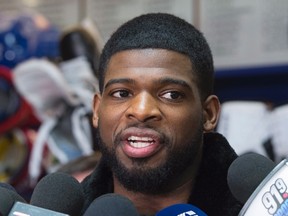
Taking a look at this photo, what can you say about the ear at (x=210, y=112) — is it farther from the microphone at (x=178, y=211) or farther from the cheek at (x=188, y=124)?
the microphone at (x=178, y=211)

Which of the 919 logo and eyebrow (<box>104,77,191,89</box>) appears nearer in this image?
the 919 logo

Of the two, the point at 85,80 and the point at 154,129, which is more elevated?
the point at 154,129

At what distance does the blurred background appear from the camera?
1760 millimetres

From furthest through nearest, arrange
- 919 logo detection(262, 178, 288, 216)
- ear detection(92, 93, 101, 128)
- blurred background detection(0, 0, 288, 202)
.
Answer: blurred background detection(0, 0, 288, 202), ear detection(92, 93, 101, 128), 919 logo detection(262, 178, 288, 216)

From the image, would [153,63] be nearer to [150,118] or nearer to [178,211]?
[150,118]

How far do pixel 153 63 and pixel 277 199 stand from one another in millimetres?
204

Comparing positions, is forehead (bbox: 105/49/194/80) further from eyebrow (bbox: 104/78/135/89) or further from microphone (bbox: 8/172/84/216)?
microphone (bbox: 8/172/84/216)

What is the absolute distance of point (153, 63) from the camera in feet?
2.31

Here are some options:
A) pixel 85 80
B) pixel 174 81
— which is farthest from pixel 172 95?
pixel 85 80

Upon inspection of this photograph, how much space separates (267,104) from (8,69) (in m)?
0.73

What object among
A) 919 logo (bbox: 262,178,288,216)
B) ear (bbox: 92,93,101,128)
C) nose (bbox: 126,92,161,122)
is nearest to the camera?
919 logo (bbox: 262,178,288,216)

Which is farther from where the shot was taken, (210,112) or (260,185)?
(210,112)

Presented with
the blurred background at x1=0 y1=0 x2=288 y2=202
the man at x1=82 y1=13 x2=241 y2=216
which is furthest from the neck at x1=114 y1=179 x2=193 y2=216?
the blurred background at x1=0 y1=0 x2=288 y2=202

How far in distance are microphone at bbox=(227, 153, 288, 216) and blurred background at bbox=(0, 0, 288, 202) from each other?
998 mm
